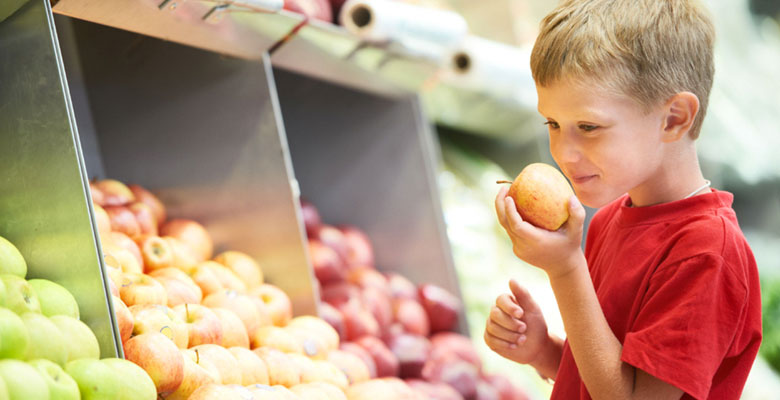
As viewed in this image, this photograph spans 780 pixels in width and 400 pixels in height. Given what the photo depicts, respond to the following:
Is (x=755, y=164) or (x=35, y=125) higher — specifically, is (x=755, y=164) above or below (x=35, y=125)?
above

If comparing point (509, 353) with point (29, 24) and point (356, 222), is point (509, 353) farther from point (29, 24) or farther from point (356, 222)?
point (356, 222)

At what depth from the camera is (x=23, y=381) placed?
1021 mm

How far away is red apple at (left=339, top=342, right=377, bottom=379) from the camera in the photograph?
7.06 ft

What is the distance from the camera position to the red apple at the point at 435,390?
218cm

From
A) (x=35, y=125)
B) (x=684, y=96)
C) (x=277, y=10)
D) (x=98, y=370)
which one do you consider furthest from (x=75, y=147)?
(x=684, y=96)

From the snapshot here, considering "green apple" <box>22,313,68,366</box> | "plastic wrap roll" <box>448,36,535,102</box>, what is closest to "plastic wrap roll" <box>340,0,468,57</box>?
"plastic wrap roll" <box>448,36,535,102</box>

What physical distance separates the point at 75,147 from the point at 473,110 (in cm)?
238

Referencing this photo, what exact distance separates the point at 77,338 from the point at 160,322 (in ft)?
0.98

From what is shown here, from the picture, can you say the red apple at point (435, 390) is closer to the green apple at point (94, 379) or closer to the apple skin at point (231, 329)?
the apple skin at point (231, 329)

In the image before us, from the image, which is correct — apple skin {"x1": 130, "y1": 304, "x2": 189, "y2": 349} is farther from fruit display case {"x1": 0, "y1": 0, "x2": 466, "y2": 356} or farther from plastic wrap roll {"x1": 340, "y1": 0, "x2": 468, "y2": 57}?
plastic wrap roll {"x1": 340, "y1": 0, "x2": 468, "y2": 57}

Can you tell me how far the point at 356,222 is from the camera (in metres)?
2.86

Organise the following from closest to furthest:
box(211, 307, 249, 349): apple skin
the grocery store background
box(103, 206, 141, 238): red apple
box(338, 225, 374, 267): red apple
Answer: box(211, 307, 249, 349): apple skin
box(103, 206, 141, 238): red apple
box(338, 225, 374, 267): red apple
the grocery store background

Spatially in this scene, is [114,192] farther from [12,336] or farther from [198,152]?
[12,336]

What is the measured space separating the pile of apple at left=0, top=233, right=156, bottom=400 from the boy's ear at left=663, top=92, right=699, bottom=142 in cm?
97
